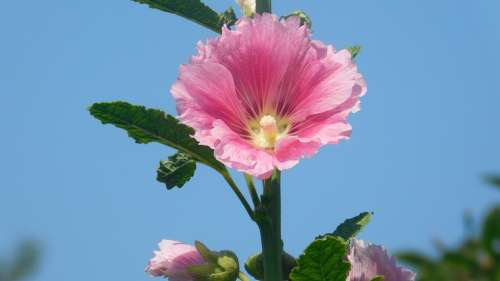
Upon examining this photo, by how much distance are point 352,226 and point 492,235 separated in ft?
4.80

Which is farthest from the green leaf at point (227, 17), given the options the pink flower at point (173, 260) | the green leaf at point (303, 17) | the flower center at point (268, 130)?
the pink flower at point (173, 260)

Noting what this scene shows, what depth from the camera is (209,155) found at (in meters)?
1.91

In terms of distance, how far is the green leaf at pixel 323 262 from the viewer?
164 centimetres

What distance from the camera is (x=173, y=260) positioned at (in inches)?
75.7

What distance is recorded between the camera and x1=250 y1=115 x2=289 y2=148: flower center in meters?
1.87

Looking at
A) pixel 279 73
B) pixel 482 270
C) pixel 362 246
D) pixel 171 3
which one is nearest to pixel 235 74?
pixel 279 73

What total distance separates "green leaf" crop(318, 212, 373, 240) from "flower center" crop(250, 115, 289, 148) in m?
0.36

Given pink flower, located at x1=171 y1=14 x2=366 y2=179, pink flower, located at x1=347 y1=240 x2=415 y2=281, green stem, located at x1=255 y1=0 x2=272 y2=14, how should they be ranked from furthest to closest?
green stem, located at x1=255 y1=0 x2=272 y2=14 → pink flower, located at x1=347 y1=240 x2=415 y2=281 → pink flower, located at x1=171 y1=14 x2=366 y2=179

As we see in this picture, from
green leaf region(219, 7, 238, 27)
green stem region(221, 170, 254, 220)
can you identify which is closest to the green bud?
green stem region(221, 170, 254, 220)

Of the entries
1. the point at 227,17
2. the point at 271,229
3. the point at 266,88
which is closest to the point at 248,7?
the point at 227,17

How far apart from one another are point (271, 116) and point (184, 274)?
0.42 m

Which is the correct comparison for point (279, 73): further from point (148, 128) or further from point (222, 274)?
point (222, 274)

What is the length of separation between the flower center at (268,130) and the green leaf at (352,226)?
0.36 m

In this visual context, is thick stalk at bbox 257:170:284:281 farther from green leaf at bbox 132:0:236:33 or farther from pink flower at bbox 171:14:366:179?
green leaf at bbox 132:0:236:33
